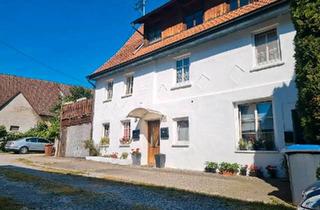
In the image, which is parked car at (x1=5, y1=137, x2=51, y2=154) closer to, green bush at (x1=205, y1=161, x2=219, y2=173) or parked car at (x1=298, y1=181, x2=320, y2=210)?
green bush at (x1=205, y1=161, x2=219, y2=173)

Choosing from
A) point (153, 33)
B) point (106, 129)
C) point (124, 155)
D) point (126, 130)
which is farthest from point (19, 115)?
point (153, 33)

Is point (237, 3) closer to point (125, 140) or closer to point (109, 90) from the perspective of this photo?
point (125, 140)

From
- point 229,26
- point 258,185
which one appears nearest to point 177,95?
point 229,26

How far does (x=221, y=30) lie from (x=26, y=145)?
22715 millimetres

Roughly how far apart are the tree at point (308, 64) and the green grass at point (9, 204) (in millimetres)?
6745

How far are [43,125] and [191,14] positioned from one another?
2390 cm

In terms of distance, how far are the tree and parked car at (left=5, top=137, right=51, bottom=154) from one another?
25.8 m

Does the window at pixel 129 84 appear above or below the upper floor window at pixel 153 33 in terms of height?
below

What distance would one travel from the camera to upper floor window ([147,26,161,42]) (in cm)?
1727

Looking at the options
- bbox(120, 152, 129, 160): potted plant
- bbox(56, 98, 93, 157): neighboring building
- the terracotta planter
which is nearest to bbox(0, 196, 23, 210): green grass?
the terracotta planter

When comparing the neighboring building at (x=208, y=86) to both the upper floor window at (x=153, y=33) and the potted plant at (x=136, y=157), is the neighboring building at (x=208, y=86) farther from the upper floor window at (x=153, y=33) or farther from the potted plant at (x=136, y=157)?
the potted plant at (x=136, y=157)

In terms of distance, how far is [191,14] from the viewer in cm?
1555

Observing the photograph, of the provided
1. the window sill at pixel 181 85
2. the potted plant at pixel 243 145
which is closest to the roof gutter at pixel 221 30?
the window sill at pixel 181 85

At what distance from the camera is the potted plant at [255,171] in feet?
33.6
